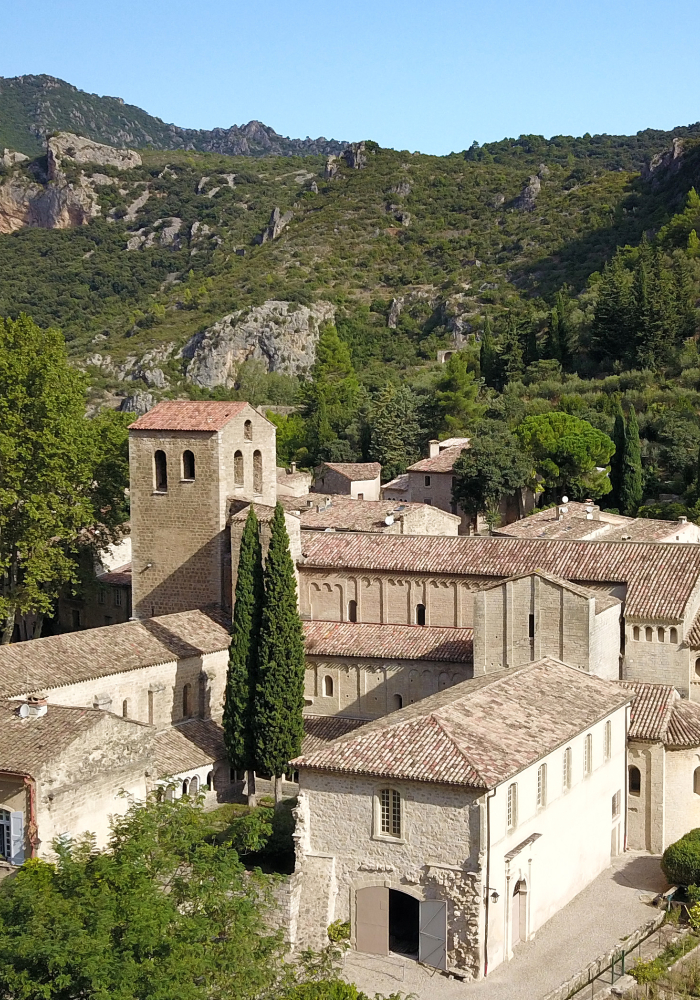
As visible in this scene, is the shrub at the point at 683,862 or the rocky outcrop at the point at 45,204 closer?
the shrub at the point at 683,862

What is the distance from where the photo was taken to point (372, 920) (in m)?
24.0

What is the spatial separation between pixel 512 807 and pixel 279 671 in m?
8.80

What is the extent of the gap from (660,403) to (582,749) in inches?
1724

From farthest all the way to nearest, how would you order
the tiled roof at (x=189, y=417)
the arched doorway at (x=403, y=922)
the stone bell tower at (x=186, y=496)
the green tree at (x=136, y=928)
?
the tiled roof at (x=189, y=417), the stone bell tower at (x=186, y=496), the arched doorway at (x=403, y=922), the green tree at (x=136, y=928)

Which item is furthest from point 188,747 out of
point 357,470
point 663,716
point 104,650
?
point 357,470

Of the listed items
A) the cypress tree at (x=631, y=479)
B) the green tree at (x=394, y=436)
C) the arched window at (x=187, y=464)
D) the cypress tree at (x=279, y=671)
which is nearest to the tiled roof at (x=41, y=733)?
the cypress tree at (x=279, y=671)

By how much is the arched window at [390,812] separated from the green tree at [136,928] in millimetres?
3443

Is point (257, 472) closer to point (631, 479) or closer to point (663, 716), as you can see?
point (663, 716)

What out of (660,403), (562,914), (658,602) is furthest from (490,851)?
(660,403)

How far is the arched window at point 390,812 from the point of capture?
Result: 23875 millimetres

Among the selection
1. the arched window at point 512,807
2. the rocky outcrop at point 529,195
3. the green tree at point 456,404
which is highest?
the rocky outcrop at point 529,195

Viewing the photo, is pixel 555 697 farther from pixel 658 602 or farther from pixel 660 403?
pixel 660 403

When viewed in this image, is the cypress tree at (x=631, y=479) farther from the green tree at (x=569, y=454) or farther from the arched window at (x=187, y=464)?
the arched window at (x=187, y=464)

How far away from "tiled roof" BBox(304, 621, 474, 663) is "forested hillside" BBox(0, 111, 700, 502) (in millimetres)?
27658
